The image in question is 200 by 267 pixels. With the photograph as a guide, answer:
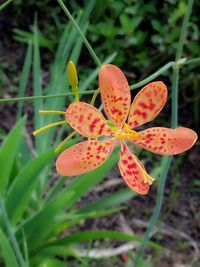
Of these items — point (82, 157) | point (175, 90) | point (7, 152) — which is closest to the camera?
point (82, 157)

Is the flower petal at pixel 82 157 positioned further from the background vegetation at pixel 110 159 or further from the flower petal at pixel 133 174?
the background vegetation at pixel 110 159

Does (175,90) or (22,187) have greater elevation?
(175,90)

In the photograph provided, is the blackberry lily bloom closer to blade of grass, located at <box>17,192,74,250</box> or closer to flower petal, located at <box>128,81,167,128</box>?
flower petal, located at <box>128,81,167,128</box>

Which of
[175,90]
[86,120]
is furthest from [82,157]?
[175,90]

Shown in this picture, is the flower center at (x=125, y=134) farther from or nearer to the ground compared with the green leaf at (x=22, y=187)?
farther from the ground

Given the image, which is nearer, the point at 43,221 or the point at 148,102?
the point at 148,102

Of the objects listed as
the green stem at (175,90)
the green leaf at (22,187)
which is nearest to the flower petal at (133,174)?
the green stem at (175,90)

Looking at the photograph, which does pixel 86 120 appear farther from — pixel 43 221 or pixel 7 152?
pixel 43 221
